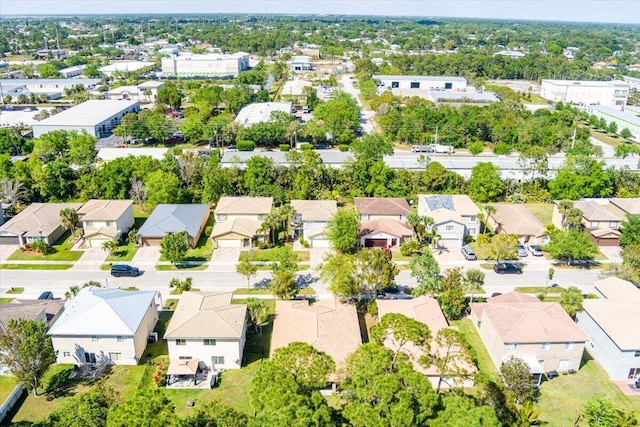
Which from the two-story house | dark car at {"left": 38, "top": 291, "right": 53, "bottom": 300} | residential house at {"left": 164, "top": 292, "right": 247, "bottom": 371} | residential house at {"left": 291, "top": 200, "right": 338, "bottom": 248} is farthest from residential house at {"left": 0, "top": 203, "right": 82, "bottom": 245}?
the two-story house

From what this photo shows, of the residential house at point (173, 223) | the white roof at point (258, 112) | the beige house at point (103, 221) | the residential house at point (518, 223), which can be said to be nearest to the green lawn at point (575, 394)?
the residential house at point (518, 223)

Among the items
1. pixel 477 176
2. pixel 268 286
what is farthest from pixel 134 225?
pixel 477 176

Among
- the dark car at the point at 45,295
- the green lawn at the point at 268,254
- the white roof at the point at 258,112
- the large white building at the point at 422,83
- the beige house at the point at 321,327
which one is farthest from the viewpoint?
the large white building at the point at 422,83

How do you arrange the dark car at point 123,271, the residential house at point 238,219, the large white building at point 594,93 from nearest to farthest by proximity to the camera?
the dark car at point 123,271
the residential house at point 238,219
the large white building at point 594,93

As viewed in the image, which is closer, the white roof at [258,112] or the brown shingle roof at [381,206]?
the brown shingle roof at [381,206]

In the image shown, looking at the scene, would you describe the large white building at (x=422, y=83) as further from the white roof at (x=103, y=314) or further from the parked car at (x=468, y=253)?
the white roof at (x=103, y=314)

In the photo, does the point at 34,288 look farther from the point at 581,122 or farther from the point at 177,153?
the point at 581,122

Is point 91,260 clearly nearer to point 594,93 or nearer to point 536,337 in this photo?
point 536,337
